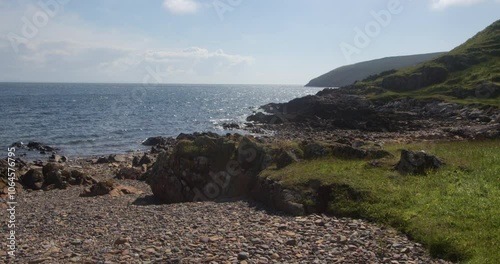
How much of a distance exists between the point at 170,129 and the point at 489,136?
62829 mm

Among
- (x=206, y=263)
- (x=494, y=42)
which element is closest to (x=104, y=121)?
(x=206, y=263)

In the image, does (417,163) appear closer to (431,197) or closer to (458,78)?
(431,197)

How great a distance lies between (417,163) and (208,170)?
40.1 ft

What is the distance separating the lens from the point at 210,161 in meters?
25.5

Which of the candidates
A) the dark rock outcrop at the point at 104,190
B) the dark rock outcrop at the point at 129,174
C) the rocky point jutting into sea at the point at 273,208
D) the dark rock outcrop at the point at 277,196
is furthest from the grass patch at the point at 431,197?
the dark rock outcrop at the point at 129,174

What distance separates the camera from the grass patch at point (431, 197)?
40.0ft

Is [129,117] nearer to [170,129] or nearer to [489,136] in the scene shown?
[170,129]

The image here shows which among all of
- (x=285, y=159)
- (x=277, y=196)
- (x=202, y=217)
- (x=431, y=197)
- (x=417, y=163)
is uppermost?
(x=417, y=163)

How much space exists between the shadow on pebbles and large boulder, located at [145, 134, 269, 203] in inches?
140

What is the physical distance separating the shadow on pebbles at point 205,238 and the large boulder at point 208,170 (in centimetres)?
355

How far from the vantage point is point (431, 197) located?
52.8ft

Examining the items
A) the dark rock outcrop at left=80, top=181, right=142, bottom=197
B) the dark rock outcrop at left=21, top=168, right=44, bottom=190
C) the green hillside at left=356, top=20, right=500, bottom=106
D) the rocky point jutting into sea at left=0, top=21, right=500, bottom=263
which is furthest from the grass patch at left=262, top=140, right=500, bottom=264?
the green hillside at left=356, top=20, right=500, bottom=106

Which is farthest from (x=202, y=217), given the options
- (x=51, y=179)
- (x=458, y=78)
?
(x=458, y=78)

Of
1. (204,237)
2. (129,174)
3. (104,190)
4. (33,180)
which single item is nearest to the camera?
(204,237)
